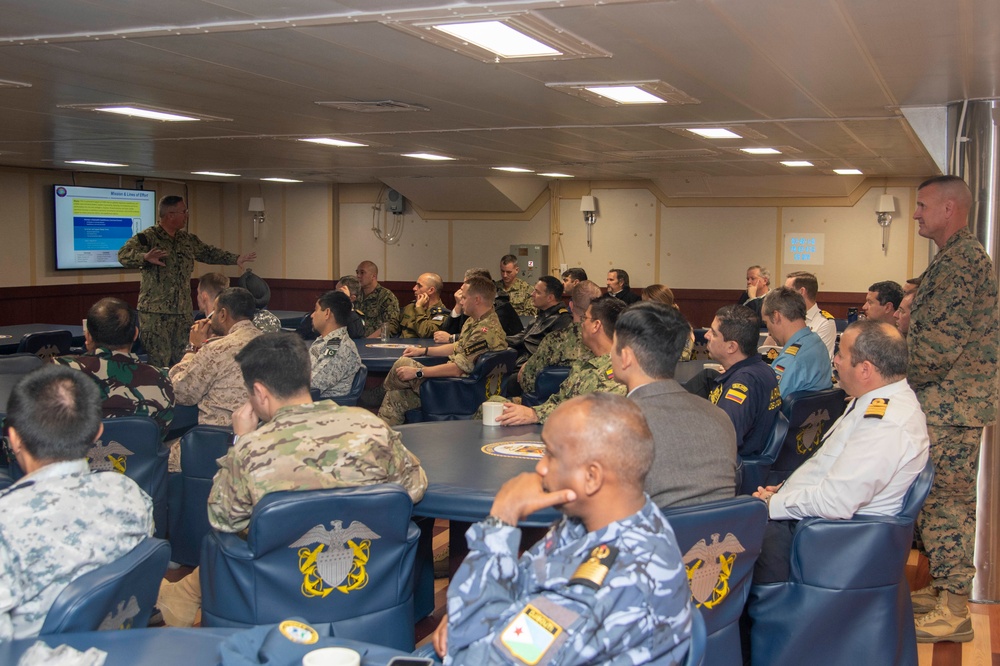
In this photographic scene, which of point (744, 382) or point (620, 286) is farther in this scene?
point (620, 286)

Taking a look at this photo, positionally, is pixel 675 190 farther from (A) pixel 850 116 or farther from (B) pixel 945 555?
(B) pixel 945 555

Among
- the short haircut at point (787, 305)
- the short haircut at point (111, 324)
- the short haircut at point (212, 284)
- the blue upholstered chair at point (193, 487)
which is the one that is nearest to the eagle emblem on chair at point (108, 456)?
the blue upholstered chair at point (193, 487)

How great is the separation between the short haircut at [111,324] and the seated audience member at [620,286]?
572cm

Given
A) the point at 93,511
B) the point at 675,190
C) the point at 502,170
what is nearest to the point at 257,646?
the point at 93,511

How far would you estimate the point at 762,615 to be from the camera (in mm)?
3012

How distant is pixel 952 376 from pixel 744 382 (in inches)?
35.9

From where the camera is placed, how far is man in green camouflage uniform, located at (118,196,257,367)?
25.1ft

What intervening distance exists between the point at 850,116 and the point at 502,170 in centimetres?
562

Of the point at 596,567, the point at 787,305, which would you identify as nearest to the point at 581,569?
the point at 596,567

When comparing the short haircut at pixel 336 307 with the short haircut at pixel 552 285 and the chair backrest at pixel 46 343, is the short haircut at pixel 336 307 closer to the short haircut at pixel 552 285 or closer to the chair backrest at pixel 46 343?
the short haircut at pixel 552 285

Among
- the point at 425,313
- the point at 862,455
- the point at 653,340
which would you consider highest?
the point at 653,340

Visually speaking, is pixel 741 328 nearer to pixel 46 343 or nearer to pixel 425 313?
pixel 425 313

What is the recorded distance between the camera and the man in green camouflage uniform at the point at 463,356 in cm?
605

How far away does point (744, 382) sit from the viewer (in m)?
4.02
